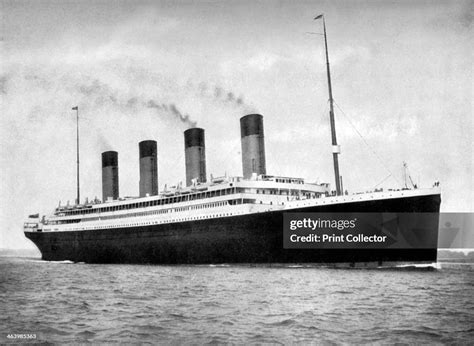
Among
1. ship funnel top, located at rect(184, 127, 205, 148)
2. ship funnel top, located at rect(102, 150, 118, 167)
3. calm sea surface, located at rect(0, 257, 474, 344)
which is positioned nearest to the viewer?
calm sea surface, located at rect(0, 257, 474, 344)

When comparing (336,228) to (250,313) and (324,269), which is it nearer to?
(324,269)

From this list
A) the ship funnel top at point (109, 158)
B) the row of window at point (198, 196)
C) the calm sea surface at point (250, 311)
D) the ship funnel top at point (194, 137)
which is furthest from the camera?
the ship funnel top at point (109, 158)

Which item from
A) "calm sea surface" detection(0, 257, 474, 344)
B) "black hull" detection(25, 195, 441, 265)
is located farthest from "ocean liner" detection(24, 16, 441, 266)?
"calm sea surface" detection(0, 257, 474, 344)

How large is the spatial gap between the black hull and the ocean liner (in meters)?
0.05

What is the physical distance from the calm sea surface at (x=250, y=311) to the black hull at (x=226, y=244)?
13.5 ft

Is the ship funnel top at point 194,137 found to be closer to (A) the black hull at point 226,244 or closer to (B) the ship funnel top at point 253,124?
(B) the ship funnel top at point 253,124

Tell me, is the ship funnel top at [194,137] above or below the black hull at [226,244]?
above

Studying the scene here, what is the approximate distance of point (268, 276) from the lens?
780 inches

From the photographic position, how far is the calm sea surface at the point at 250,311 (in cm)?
1005

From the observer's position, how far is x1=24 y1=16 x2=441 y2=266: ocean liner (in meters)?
22.6

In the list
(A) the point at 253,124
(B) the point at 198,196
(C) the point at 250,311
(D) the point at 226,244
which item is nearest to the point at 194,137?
(B) the point at 198,196

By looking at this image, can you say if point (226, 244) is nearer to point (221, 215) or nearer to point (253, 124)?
point (221, 215)

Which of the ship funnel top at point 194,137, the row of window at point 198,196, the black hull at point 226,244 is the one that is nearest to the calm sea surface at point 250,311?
the black hull at point 226,244

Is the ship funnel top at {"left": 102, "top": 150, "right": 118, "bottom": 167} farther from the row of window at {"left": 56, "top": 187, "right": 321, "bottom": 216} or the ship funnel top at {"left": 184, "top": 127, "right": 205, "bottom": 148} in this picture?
the ship funnel top at {"left": 184, "top": 127, "right": 205, "bottom": 148}
